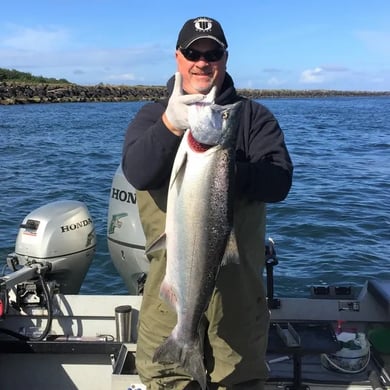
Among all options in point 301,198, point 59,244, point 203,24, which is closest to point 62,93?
point 301,198

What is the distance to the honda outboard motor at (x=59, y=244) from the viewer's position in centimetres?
526

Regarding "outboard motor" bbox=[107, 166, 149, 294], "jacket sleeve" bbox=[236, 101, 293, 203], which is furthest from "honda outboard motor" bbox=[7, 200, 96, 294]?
"jacket sleeve" bbox=[236, 101, 293, 203]

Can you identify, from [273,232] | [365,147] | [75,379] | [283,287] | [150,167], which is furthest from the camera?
[365,147]

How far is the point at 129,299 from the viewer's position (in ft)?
14.6

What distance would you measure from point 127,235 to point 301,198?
9.22 meters

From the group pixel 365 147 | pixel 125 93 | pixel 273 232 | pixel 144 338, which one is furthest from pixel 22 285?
pixel 125 93

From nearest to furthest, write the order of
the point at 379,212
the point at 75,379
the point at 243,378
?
the point at 243,378
the point at 75,379
the point at 379,212

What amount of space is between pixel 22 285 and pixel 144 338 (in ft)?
6.43

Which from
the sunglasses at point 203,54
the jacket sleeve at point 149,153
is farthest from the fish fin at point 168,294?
the sunglasses at point 203,54

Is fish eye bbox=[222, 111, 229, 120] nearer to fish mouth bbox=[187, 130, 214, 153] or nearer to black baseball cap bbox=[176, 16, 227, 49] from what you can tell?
fish mouth bbox=[187, 130, 214, 153]

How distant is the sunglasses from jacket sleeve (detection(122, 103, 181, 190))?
0.95 ft

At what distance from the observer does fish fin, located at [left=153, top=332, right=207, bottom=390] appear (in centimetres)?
263

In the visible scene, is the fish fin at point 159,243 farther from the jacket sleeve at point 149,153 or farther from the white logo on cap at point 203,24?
the white logo on cap at point 203,24

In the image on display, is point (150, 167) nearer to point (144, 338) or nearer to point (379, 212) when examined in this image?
point (144, 338)
